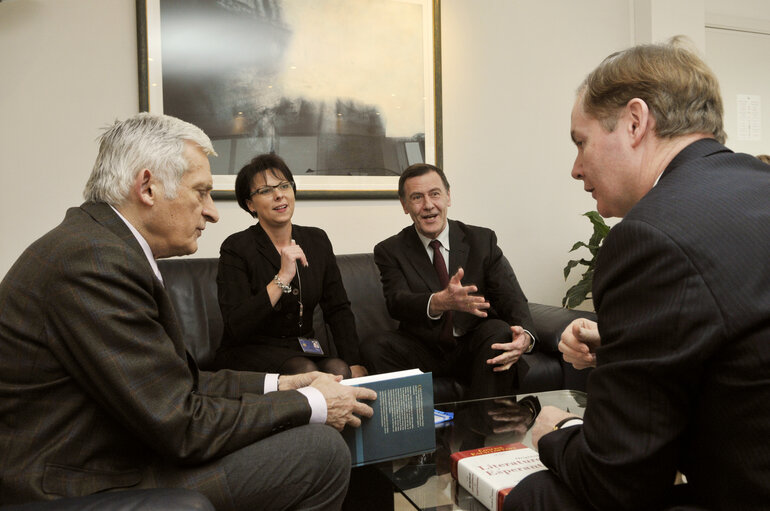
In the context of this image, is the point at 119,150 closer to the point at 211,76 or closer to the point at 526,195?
the point at 211,76

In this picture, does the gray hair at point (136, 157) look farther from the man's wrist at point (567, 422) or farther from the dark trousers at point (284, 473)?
the man's wrist at point (567, 422)

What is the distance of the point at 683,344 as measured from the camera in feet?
2.48

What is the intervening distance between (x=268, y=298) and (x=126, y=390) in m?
1.09

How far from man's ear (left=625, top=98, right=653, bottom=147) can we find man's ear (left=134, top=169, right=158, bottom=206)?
40.9 inches

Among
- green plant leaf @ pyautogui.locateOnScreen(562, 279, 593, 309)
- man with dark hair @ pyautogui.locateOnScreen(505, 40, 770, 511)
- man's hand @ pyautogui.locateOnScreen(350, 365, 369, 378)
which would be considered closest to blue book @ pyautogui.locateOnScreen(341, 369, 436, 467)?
man with dark hair @ pyautogui.locateOnScreen(505, 40, 770, 511)

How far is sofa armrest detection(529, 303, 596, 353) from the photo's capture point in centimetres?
270

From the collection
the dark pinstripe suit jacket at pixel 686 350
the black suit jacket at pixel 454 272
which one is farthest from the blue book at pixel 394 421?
the black suit jacket at pixel 454 272

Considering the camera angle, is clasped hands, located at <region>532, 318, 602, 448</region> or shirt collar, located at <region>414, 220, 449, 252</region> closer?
clasped hands, located at <region>532, 318, 602, 448</region>

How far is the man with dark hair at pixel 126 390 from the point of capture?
41.0 inches

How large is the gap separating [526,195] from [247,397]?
2847 mm

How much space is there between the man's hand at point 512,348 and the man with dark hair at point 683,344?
4.42 ft

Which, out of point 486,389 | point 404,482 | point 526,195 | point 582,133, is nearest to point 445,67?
point 526,195

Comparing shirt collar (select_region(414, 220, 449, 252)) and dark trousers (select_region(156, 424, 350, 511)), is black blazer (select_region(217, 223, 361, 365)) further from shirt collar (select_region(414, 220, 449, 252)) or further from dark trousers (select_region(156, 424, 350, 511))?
dark trousers (select_region(156, 424, 350, 511))

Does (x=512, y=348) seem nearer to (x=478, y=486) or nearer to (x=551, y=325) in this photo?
(x=551, y=325)
